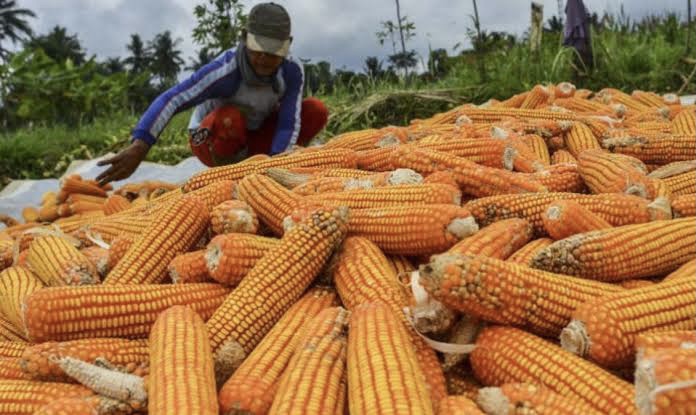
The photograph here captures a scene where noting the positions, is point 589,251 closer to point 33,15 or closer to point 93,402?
point 93,402

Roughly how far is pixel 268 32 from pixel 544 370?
4.93 m

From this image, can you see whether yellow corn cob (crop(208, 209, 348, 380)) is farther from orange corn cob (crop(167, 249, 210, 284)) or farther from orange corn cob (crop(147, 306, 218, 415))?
orange corn cob (crop(167, 249, 210, 284))

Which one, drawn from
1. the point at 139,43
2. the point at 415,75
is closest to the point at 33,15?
the point at 139,43

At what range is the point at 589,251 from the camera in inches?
84.7

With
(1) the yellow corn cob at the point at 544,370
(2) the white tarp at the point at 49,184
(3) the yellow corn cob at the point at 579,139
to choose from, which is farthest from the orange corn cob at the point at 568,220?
(2) the white tarp at the point at 49,184

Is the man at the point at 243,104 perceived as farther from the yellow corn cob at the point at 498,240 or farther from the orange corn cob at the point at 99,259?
the yellow corn cob at the point at 498,240

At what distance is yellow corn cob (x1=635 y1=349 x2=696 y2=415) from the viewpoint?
127 cm

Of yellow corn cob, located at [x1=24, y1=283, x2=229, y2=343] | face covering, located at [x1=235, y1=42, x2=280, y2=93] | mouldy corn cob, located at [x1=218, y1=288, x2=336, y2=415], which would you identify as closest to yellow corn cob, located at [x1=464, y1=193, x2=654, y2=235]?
mouldy corn cob, located at [x1=218, y1=288, x2=336, y2=415]

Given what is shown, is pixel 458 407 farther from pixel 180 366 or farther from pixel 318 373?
pixel 180 366

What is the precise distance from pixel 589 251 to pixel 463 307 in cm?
59

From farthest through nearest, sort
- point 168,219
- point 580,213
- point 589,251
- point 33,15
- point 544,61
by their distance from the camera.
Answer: point 33,15, point 544,61, point 168,219, point 580,213, point 589,251

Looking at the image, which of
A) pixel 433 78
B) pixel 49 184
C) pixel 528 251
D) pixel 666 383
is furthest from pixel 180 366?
pixel 433 78

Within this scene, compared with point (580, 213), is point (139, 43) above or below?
above

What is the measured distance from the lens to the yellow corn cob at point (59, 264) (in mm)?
2688
